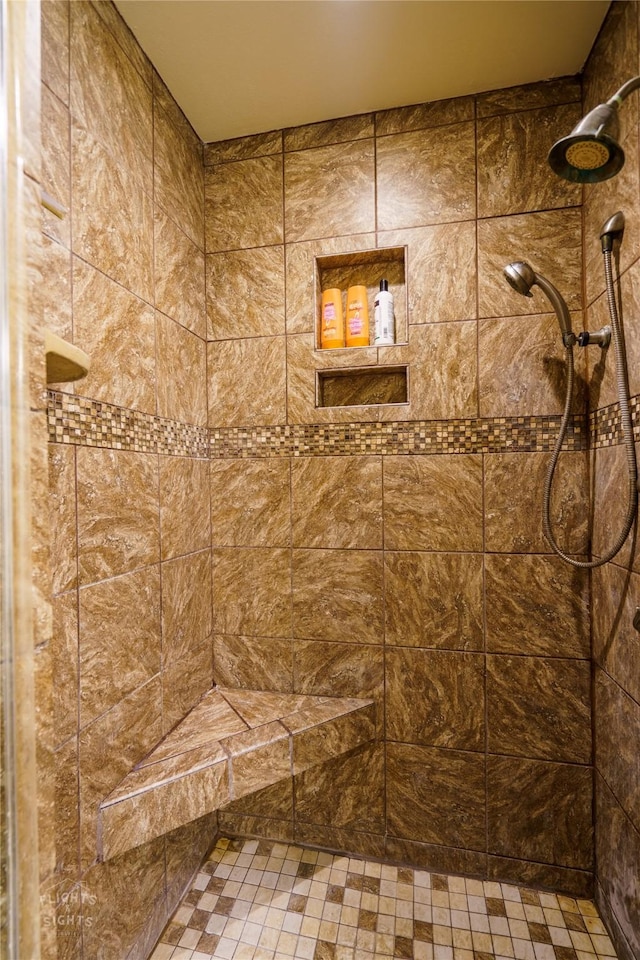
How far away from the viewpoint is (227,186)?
1.70m

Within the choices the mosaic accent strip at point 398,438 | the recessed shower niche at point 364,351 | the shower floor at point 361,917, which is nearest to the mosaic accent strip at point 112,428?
the mosaic accent strip at point 398,438

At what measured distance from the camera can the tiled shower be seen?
3.89 ft

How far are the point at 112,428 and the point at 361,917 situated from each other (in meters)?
1.65

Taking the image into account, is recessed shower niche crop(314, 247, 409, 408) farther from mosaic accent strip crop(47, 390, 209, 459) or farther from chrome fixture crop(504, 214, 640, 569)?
mosaic accent strip crop(47, 390, 209, 459)

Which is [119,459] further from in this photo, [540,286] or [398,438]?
[540,286]

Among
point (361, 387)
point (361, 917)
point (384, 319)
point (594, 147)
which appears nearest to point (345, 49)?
point (384, 319)

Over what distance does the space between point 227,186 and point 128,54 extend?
48cm

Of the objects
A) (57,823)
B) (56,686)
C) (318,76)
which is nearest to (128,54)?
(318,76)

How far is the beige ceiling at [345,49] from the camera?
122 centimetres

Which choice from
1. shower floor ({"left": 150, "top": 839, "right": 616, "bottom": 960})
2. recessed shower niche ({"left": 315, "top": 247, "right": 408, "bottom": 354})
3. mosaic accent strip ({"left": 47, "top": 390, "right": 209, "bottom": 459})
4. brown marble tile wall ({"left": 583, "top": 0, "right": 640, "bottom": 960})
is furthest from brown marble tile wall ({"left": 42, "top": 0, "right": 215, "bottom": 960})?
brown marble tile wall ({"left": 583, "top": 0, "right": 640, "bottom": 960})

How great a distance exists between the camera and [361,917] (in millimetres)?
1357

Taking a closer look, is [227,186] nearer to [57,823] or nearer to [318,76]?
[318,76]

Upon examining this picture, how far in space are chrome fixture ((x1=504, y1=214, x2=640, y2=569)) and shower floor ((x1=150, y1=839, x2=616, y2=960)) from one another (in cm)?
111

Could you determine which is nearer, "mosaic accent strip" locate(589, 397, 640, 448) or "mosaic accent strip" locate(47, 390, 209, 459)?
"mosaic accent strip" locate(47, 390, 209, 459)
